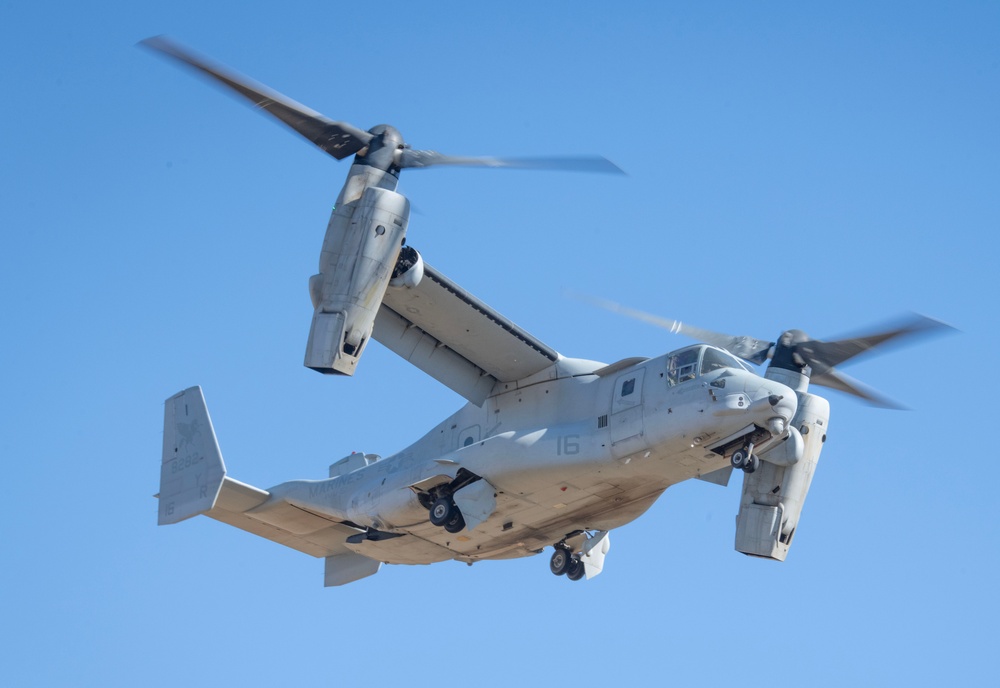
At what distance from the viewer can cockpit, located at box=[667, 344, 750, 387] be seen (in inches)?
993

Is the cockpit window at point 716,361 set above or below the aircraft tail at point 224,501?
above

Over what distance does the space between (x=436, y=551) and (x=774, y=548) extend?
21.1 ft

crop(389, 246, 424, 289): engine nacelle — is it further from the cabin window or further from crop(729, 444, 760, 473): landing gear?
crop(729, 444, 760, 473): landing gear

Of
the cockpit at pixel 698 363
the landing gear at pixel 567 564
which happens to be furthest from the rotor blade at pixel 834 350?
the landing gear at pixel 567 564

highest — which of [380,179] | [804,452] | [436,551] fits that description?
[380,179]

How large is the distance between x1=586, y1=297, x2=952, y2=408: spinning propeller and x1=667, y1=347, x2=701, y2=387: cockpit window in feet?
10.9

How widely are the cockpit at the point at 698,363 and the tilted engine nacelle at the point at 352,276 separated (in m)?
5.14

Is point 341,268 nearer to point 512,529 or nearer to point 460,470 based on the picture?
point 460,470

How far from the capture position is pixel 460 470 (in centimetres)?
2714

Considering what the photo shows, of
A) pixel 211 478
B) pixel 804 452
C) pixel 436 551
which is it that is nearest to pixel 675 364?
pixel 804 452

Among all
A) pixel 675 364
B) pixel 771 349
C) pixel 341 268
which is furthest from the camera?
pixel 771 349

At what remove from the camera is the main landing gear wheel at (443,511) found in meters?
26.9

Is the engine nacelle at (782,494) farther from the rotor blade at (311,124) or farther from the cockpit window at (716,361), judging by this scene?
the rotor blade at (311,124)

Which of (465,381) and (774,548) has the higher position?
(465,381)
